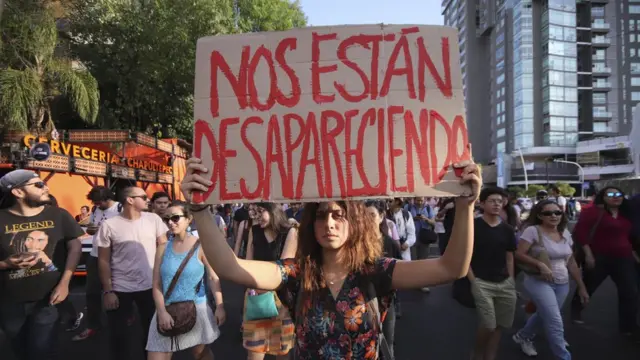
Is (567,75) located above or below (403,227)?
above

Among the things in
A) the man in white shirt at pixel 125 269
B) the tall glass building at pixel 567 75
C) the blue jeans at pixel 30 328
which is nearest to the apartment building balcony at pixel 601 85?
the tall glass building at pixel 567 75

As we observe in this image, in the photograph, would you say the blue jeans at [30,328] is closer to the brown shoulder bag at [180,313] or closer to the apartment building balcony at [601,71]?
the brown shoulder bag at [180,313]

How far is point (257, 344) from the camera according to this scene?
3670mm

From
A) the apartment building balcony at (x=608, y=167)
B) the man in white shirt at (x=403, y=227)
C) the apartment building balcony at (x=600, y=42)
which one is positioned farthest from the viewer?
the apartment building balcony at (x=600, y=42)

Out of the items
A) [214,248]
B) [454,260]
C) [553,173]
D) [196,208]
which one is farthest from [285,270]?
[553,173]

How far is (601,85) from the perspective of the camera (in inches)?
2790

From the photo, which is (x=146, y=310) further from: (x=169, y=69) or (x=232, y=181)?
(x=169, y=69)

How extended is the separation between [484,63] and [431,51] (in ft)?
306

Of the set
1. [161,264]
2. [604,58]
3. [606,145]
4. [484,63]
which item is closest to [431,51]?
[161,264]

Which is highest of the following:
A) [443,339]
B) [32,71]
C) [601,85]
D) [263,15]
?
[601,85]

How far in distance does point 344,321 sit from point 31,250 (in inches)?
103

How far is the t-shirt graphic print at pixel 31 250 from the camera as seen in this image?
3.37 metres

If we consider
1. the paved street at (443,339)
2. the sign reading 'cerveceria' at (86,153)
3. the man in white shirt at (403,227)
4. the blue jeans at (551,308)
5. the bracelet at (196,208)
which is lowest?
the paved street at (443,339)

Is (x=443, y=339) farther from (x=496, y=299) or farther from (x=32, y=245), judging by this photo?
(x=32, y=245)
